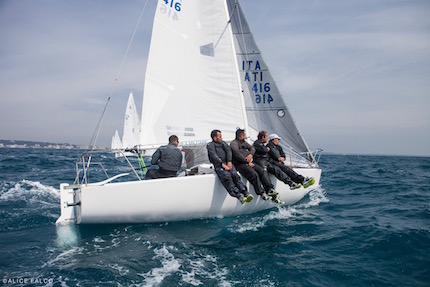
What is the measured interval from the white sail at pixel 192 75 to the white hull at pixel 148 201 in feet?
6.70

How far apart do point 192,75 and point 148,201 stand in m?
3.49

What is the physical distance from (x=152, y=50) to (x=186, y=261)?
17.4 ft

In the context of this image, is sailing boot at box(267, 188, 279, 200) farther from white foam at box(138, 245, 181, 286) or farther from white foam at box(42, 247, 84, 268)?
white foam at box(42, 247, 84, 268)

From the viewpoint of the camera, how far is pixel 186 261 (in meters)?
3.90

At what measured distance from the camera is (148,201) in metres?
5.20

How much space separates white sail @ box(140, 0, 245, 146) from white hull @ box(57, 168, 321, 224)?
2.04 metres

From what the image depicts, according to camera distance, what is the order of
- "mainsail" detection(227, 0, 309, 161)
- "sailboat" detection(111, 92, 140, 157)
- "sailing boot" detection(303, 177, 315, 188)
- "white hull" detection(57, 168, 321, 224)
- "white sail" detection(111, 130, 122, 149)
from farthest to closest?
1. "white sail" detection(111, 130, 122, 149)
2. "sailboat" detection(111, 92, 140, 157)
3. "mainsail" detection(227, 0, 309, 161)
4. "sailing boot" detection(303, 177, 315, 188)
5. "white hull" detection(57, 168, 321, 224)

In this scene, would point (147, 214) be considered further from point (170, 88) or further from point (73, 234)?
point (170, 88)

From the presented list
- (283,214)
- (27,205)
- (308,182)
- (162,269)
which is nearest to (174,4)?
(308,182)

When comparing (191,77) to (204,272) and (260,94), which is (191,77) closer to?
(260,94)

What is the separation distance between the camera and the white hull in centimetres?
502

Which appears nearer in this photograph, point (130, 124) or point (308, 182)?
point (308, 182)

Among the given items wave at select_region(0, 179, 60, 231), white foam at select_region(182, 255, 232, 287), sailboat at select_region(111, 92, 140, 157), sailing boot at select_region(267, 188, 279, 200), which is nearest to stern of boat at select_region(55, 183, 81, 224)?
wave at select_region(0, 179, 60, 231)

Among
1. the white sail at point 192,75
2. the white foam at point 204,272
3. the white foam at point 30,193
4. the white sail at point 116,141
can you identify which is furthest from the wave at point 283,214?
the white sail at point 116,141
